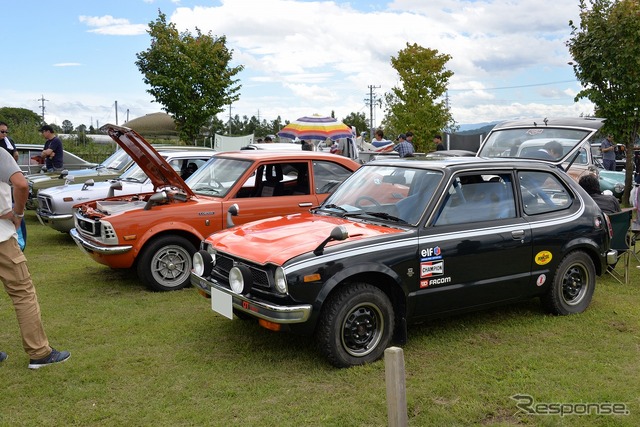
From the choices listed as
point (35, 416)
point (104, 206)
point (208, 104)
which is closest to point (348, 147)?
point (208, 104)

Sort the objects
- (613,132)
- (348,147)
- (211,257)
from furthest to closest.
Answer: (348,147) → (613,132) → (211,257)

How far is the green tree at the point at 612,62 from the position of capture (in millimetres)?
12578

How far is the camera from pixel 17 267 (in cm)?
470

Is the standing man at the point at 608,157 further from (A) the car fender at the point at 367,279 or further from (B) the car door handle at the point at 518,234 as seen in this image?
(A) the car fender at the point at 367,279

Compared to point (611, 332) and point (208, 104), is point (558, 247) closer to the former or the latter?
point (611, 332)

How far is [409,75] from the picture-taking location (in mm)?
29875

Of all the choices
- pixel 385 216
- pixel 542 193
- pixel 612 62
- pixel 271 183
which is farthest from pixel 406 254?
pixel 612 62

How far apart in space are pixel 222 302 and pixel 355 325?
1081mm

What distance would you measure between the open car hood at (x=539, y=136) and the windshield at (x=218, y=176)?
162 inches

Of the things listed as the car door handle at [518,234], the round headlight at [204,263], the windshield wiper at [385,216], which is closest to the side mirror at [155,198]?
the round headlight at [204,263]

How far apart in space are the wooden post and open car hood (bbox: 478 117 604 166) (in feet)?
18.9

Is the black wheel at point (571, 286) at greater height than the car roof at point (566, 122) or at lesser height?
lesser

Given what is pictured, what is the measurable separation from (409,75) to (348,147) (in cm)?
1479

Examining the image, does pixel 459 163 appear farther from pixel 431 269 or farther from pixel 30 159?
pixel 30 159
